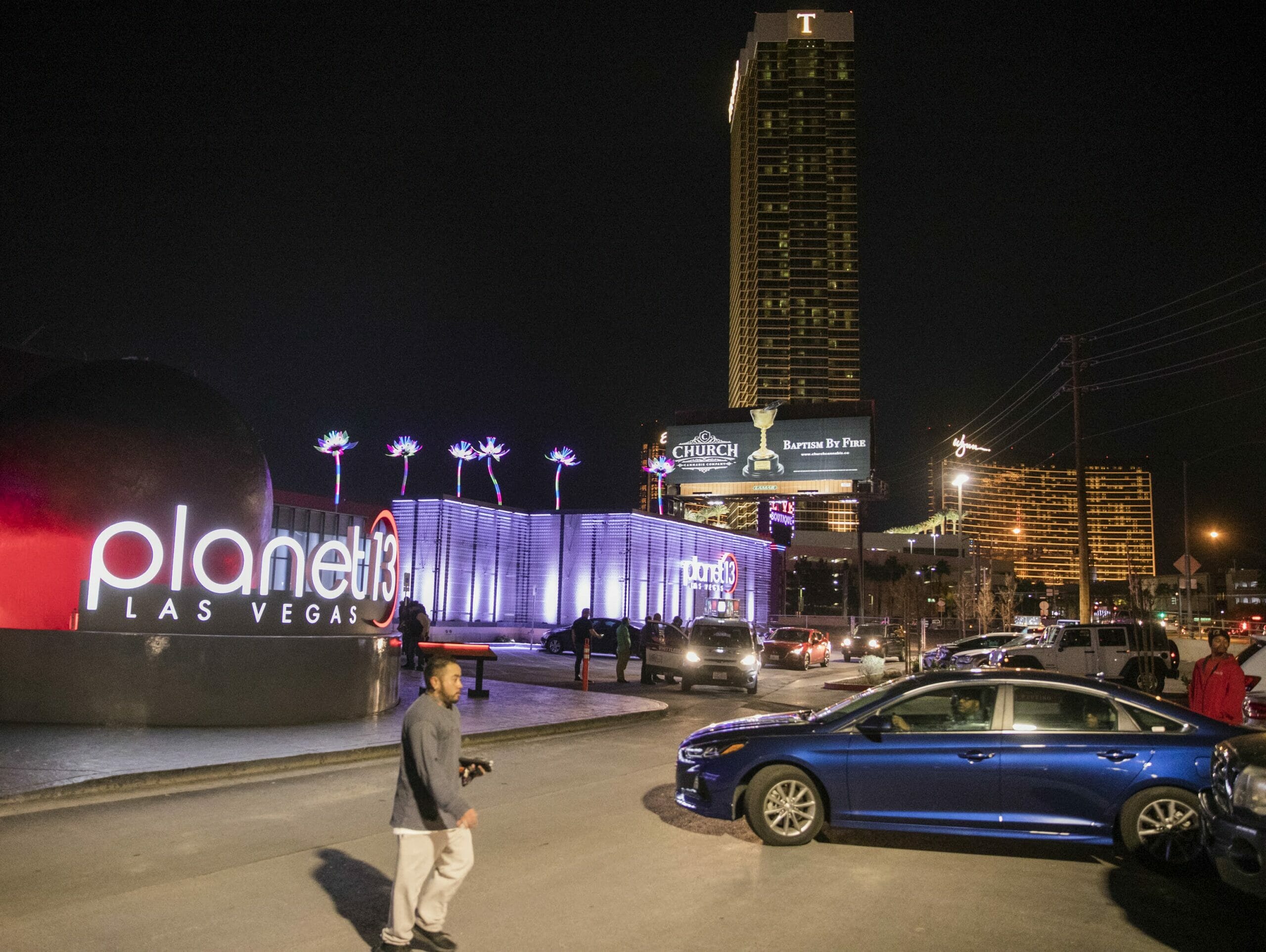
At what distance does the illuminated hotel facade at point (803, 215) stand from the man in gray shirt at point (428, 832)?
5995 inches

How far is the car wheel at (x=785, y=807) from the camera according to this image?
25.5 ft

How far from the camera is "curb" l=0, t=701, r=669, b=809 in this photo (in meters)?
9.52

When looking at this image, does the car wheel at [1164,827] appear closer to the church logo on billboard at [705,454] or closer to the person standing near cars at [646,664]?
the person standing near cars at [646,664]

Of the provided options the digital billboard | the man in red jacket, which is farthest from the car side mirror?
the digital billboard

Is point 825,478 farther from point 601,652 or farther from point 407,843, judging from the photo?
point 407,843

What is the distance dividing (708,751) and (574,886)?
77.1 inches

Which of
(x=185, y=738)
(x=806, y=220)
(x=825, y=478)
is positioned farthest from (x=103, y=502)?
(x=806, y=220)

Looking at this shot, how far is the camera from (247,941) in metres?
5.45

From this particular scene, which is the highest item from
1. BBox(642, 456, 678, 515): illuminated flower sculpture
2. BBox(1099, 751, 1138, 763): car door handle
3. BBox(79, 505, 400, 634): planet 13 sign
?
BBox(642, 456, 678, 515): illuminated flower sculpture

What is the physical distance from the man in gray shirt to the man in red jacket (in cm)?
792

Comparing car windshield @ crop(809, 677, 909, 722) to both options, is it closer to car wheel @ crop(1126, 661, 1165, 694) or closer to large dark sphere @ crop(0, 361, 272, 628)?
large dark sphere @ crop(0, 361, 272, 628)

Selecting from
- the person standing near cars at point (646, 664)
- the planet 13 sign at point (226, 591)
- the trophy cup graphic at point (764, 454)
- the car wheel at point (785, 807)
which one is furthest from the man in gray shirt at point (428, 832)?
the trophy cup graphic at point (764, 454)

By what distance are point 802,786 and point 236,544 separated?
1020cm

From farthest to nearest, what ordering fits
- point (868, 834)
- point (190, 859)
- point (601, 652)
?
1. point (601, 652)
2. point (868, 834)
3. point (190, 859)
